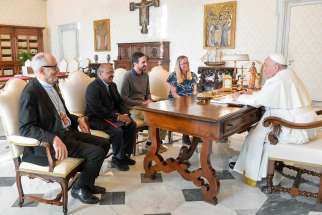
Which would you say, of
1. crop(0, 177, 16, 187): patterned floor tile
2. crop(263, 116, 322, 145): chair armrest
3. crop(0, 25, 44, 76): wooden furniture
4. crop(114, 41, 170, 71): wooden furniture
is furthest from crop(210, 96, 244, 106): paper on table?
crop(0, 25, 44, 76): wooden furniture

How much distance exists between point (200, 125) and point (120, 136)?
992mm

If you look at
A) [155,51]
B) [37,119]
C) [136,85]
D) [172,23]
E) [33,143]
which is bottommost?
[33,143]

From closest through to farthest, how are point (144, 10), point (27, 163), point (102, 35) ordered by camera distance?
point (27, 163)
point (144, 10)
point (102, 35)

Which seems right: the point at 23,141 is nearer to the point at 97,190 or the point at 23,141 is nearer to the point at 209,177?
the point at 97,190

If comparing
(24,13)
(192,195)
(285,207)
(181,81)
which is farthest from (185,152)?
(24,13)

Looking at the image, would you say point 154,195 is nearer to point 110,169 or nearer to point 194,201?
point 194,201

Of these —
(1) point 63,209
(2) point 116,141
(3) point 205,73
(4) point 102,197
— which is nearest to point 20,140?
(1) point 63,209

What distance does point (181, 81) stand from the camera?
11.8ft

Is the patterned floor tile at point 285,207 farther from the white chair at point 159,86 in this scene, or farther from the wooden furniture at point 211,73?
the wooden furniture at point 211,73

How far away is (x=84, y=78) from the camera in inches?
125

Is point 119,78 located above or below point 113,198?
above

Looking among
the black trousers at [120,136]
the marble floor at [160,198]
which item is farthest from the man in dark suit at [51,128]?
the black trousers at [120,136]

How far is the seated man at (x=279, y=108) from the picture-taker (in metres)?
2.49

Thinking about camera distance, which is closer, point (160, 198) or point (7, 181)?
point (160, 198)
